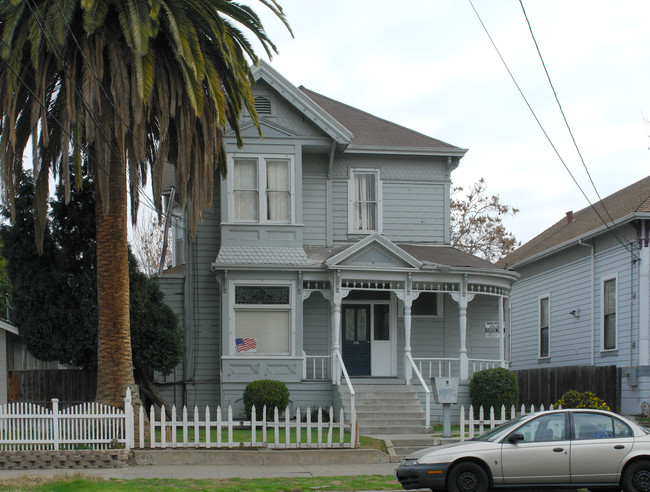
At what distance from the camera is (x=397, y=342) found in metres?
25.3

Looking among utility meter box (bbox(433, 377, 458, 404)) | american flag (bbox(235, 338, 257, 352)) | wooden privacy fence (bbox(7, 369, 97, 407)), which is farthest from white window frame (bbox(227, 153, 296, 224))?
utility meter box (bbox(433, 377, 458, 404))

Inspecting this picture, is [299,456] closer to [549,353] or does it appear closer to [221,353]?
[221,353]

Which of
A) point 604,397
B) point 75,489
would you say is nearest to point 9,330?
point 75,489

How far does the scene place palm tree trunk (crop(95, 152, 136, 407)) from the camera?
18.0 meters

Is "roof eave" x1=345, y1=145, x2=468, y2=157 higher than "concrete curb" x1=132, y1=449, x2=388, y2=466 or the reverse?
higher

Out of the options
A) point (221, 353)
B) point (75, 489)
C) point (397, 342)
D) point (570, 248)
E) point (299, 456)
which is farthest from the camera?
point (570, 248)

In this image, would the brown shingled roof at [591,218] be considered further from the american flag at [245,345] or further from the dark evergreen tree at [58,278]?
the dark evergreen tree at [58,278]

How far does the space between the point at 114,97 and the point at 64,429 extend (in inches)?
254

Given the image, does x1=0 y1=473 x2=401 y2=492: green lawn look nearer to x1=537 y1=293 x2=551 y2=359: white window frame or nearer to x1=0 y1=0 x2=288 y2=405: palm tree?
x1=0 y1=0 x2=288 y2=405: palm tree

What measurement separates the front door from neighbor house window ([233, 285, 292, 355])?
7.88 ft

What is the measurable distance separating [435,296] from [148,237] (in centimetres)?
2898

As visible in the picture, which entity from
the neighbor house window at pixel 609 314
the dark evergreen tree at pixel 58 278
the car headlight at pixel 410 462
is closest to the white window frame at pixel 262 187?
the dark evergreen tree at pixel 58 278

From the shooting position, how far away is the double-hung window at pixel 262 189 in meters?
24.1

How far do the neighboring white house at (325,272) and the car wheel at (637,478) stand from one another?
10348mm
